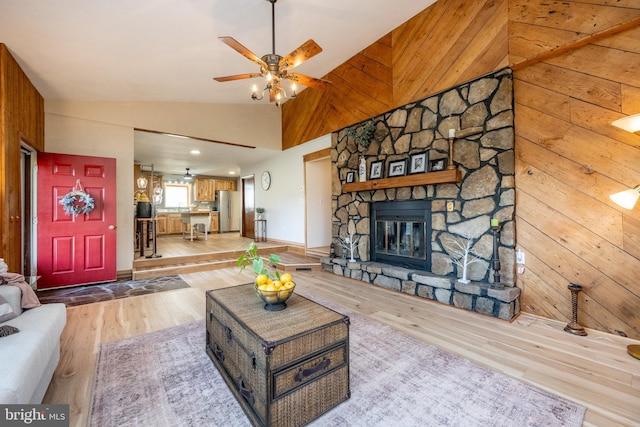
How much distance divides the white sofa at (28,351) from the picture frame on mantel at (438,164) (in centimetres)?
389

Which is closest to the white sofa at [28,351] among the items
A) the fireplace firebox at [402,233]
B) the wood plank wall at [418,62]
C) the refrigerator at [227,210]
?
the fireplace firebox at [402,233]

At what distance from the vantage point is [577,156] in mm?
2604

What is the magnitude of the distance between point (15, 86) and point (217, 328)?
3.55 metres

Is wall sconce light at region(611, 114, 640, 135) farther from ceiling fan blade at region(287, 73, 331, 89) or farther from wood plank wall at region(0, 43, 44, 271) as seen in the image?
wood plank wall at region(0, 43, 44, 271)

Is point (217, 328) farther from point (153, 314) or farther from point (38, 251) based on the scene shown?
point (38, 251)

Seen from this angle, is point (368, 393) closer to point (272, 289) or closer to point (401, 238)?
point (272, 289)

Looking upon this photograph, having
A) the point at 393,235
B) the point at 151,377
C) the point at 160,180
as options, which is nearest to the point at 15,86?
the point at 151,377

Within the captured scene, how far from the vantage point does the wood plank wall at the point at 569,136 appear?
2.37 meters

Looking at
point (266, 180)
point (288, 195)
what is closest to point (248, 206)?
point (266, 180)

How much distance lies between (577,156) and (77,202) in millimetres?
6191

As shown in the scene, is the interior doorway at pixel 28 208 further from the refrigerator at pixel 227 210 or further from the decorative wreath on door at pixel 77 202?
the refrigerator at pixel 227 210

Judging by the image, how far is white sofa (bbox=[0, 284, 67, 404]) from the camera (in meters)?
1.14

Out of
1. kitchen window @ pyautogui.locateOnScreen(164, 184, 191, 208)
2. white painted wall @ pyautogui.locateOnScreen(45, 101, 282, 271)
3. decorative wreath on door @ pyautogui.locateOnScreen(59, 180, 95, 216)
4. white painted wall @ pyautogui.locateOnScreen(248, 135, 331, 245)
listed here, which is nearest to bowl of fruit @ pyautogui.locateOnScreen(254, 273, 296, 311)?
decorative wreath on door @ pyautogui.locateOnScreen(59, 180, 95, 216)

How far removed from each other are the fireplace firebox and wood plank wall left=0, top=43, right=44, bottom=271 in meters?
4.40
